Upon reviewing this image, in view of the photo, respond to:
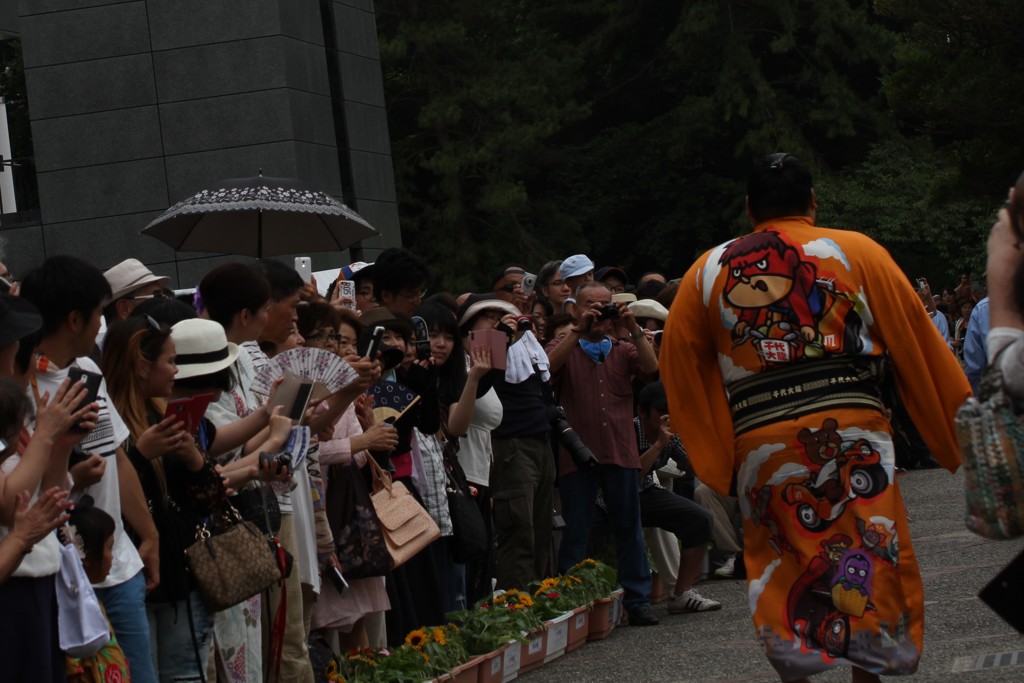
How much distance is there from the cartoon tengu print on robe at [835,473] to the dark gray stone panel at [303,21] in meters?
14.3

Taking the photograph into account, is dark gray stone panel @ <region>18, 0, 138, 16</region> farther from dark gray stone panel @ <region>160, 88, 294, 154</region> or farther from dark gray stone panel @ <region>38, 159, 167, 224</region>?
dark gray stone panel @ <region>38, 159, 167, 224</region>

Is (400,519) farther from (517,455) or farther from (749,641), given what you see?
(749,641)

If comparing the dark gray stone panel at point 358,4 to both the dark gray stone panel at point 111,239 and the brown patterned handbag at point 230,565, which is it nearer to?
the dark gray stone panel at point 111,239

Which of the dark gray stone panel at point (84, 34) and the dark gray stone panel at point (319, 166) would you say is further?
the dark gray stone panel at point (84, 34)

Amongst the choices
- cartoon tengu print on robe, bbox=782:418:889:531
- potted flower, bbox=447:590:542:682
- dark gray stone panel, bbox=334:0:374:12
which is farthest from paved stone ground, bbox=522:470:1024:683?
dark gray stone panel, bbox=334:0:374:12

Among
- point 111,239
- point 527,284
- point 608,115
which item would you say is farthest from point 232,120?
point 608,115

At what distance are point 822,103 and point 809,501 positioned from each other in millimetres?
31606

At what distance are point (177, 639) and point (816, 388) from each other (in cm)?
227

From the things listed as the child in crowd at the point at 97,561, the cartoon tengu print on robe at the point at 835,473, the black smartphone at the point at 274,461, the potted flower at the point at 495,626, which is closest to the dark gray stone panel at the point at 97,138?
the potted flower at the point at 495,626

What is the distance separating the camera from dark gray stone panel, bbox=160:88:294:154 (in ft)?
60.6

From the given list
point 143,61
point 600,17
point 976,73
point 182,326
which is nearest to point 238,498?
point 182,326

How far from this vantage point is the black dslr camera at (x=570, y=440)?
30.8 feet

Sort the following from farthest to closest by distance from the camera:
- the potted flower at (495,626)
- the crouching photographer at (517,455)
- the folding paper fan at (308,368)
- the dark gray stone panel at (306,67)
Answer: the dark gray stone panel at (306,67) < the crouching photographer at (517,455) < the potted flower at (495,626) < the folding paper fan at (308,368)

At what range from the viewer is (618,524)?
31.6 feet
